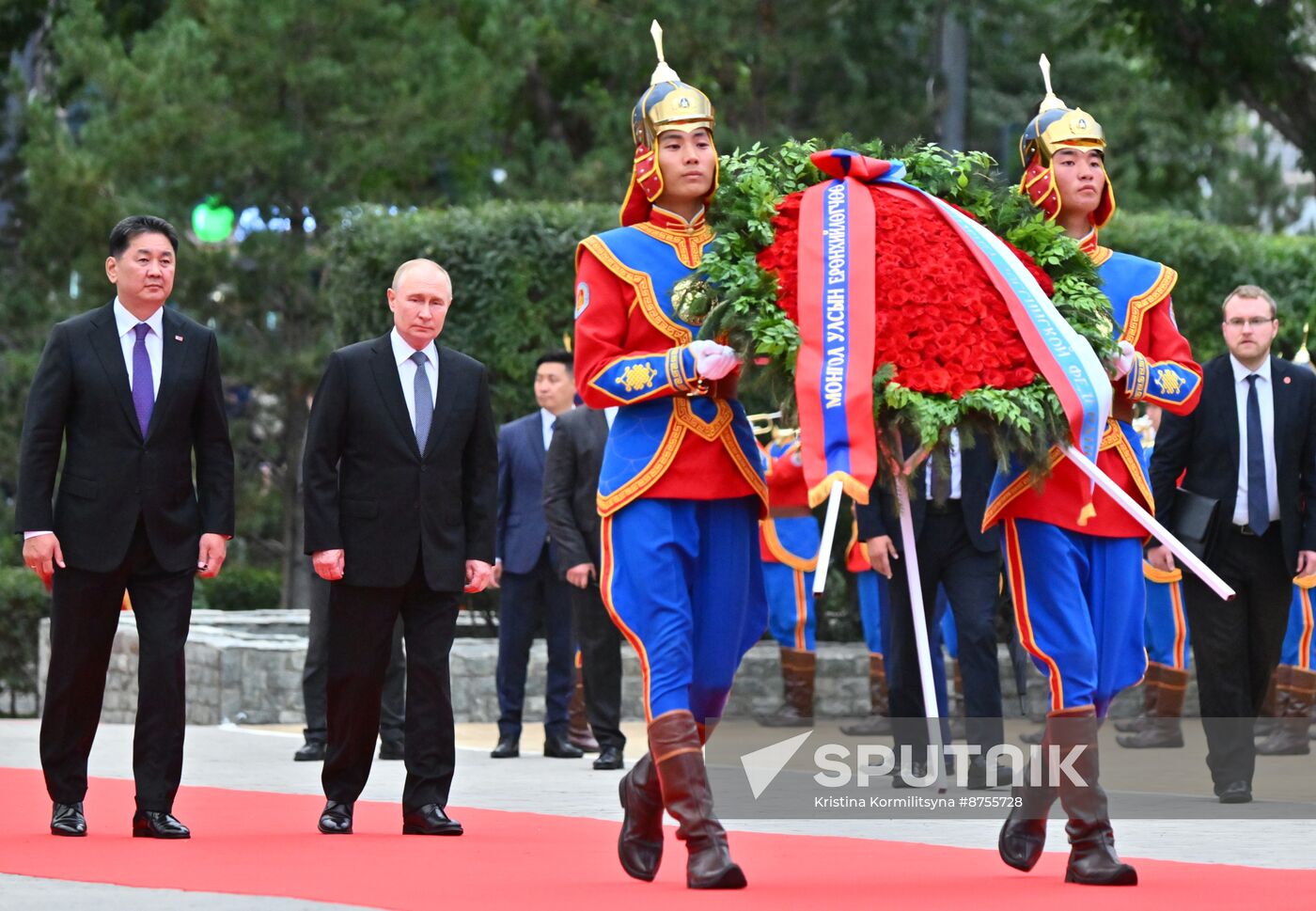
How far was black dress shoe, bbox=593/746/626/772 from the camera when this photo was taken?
444 inches

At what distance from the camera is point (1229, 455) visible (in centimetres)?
953

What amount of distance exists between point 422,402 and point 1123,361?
273cm

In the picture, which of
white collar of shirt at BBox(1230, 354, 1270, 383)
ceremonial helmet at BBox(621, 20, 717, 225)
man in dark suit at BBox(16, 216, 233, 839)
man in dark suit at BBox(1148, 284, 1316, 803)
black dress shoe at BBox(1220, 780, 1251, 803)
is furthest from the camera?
white collar of shirt at BBox(1230, 354, 1270, 383)

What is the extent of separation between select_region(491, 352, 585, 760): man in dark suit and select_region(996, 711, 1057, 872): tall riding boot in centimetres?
565

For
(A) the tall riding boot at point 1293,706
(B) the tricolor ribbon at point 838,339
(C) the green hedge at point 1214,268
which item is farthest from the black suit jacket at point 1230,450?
(C) the green hedge at point 1214,268

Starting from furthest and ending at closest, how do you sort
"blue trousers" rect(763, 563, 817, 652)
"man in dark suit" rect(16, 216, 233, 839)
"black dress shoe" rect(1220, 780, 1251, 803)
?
"blue trousers" rect(763, 563, 817, 652)
"black dress shoe" rect(1220, 780, 1251, 803)
"man in dark suit" rect(16, 216, 233, 839)

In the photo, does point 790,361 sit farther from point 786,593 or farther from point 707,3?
point 707,3

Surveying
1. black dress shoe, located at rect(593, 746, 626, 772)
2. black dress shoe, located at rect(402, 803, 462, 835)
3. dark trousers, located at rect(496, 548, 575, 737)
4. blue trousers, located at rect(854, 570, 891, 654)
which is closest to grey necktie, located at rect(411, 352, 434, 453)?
black dress shoe, located at rect(402, 803, 462, 835)

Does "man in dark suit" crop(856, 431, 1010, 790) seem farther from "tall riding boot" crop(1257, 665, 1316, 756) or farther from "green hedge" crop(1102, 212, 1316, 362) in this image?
"green hedge" crop(1102, 212, 1316, 362)

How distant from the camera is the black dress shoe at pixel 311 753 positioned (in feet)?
38.7

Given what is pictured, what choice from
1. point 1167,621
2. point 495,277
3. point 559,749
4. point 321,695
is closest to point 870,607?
point 1167,621

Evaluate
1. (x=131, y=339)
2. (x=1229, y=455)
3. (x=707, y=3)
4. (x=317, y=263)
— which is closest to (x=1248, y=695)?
(x=1229, y=455)

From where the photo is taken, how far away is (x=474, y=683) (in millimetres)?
14688

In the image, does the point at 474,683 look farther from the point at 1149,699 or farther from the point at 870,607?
the point at 1149,699
